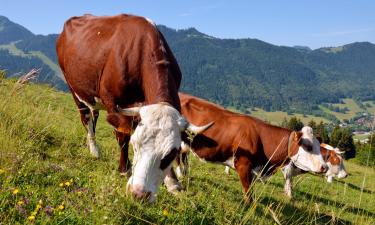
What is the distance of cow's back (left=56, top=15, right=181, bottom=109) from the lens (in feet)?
19.1

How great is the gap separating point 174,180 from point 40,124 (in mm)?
Result: 3340

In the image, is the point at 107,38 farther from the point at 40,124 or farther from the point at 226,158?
the point at 226,158

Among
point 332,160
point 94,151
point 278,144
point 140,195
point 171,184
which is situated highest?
point 140,195

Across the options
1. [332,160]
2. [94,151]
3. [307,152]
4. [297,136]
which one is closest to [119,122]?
[94,151]

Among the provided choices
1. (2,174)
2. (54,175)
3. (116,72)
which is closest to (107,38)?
(116,72)

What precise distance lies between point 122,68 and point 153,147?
6.34ft

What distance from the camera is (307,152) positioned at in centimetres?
1031

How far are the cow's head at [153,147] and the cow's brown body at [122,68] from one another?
54 cm

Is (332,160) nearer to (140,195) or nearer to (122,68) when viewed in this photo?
(122,68)

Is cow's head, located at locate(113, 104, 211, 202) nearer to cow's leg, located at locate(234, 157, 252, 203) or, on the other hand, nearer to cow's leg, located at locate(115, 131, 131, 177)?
cow's leg, located at locate(115, 131, 131, 177)

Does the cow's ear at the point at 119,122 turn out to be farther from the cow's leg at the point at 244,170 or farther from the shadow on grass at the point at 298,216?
the cow's leg at the point at 244,170

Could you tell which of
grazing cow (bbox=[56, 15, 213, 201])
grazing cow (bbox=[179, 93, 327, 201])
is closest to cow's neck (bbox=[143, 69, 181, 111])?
grazing cow (bbox=[56, 15, 213, 201])

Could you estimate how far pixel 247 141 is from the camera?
370 inches

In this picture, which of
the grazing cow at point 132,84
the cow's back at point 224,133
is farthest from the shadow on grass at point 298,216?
the cow's back at point 224,133
